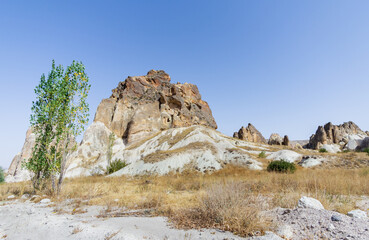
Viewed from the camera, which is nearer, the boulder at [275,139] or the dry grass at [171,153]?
the dry grass at [171,153]

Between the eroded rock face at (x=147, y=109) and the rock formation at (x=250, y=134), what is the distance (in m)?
11.7

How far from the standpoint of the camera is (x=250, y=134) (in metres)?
71.3

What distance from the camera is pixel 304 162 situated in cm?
2339

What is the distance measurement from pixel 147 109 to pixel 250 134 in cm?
3995

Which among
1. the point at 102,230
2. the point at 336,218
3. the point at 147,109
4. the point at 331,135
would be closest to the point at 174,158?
the point at 102,230

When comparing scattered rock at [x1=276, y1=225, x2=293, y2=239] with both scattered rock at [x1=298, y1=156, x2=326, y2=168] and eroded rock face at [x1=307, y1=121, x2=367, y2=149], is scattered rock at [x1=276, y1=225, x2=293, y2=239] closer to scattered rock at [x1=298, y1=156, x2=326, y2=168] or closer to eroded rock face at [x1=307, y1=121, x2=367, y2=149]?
scattered rock at [x1=298, y1=156, x2=326, y2=168]

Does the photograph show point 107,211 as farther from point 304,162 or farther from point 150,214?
point 304,162

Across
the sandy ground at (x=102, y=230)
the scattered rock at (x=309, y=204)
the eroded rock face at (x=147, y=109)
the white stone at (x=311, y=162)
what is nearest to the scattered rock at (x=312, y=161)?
the white stone at (x=311, y=162)

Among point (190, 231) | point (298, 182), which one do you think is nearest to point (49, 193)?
point (190, 231)

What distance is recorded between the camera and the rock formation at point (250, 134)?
69500 millimetres

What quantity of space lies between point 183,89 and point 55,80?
2601 inches

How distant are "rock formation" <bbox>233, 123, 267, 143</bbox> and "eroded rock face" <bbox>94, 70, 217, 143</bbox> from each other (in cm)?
1167

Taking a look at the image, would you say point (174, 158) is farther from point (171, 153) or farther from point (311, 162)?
point (311, 162)

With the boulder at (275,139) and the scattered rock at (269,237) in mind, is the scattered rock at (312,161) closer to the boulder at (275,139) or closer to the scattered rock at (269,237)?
the scattered rock at (269,237)
